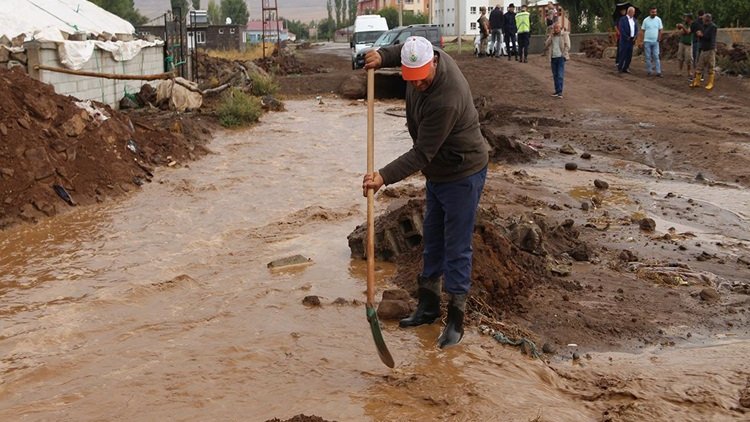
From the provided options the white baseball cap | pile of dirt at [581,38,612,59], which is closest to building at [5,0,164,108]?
the white baseball cap

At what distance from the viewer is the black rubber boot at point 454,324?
5160 mm

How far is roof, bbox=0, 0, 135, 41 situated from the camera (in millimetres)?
14828

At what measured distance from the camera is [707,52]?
17.9 m

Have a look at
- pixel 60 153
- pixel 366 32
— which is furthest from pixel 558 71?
pixel 366 32

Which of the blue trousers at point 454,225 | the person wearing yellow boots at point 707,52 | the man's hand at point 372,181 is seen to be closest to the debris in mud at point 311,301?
the blue trousers at point 454,225

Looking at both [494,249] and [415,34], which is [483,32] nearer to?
[415,34]

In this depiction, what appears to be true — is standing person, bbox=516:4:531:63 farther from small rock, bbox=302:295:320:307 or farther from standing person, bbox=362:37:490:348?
standing person, bbox=362:37:490:348

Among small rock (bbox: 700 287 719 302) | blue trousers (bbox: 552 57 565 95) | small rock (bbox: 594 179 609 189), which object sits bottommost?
small rock (bbox: 700 287 719 302)

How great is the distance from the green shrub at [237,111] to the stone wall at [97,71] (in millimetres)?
2094

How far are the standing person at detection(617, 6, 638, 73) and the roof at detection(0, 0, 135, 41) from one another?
489 inches

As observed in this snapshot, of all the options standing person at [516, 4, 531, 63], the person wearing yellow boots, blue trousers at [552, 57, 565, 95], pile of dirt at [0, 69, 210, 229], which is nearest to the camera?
pile of dirt at [0, 69, 210, 229]

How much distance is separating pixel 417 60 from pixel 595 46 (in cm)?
2538

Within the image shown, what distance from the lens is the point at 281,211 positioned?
373 inches

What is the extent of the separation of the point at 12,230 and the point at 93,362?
153 inches
